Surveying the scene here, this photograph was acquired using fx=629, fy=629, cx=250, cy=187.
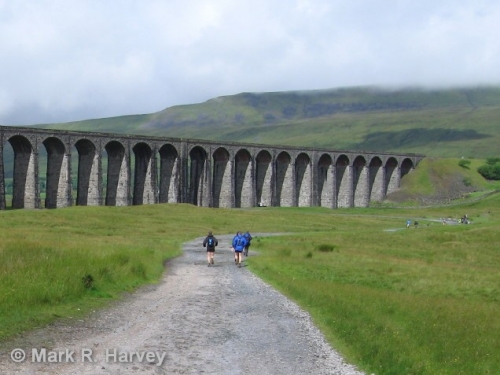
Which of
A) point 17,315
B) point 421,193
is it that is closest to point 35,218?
point 17,315

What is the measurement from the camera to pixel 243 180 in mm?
125500

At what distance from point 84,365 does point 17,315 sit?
4732 millimetres

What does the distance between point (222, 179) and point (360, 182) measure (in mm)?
44780

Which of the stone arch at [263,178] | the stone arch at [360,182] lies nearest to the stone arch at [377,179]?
the stone arch at [360,182]

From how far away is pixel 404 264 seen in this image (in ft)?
136

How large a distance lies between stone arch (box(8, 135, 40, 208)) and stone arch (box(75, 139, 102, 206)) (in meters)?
9.21

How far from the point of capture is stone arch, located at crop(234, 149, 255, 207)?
404 ft

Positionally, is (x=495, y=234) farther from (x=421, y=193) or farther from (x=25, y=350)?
(x=421, y=193)

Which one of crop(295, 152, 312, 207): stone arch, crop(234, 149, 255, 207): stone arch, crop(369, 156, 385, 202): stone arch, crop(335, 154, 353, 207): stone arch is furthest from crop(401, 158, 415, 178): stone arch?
crop(234, 149, 255, 207): stone arch

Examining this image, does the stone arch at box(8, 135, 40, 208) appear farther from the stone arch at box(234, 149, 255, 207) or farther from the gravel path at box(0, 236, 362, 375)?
the gravel path at box(0, 236, 362, 375)

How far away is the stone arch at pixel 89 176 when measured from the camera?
314 ft

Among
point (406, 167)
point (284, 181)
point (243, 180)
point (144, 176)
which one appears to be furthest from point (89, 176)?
point (406, 167)

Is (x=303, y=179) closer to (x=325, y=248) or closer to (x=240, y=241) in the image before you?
(x=325, y=248)

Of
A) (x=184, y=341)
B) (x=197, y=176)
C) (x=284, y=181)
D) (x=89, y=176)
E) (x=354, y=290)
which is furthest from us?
(x=284, y=181)
